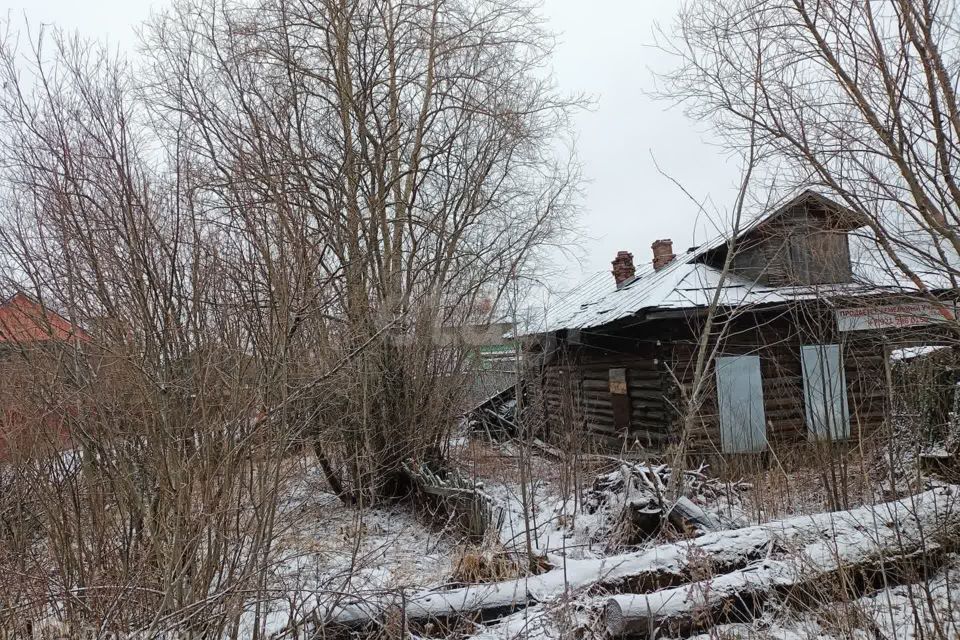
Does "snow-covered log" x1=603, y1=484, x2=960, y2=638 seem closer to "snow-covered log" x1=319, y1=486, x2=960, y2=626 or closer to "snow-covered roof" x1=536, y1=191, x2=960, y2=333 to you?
"snow-covered log" x1=319, y1=486, x2=960, y2=626

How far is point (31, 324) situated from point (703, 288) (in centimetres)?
699

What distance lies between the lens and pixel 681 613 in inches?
154

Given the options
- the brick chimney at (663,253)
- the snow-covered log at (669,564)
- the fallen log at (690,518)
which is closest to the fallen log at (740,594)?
the snow-covered log at (669,564)

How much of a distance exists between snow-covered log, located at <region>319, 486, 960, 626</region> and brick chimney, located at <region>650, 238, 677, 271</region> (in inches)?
418

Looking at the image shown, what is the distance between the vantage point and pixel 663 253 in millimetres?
15305

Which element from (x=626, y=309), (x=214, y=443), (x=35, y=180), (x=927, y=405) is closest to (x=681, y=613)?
(x=214, y=443)

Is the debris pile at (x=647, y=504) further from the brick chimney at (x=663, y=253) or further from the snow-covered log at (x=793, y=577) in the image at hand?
the brick chimney at (x=663, y=253)

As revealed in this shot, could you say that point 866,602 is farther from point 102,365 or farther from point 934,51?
point 102,365

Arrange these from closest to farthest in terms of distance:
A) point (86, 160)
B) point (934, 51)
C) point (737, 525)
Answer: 1. point (86, 160)
2. point (934, 51)
3. point (737, 525)

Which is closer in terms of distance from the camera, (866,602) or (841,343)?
(866,602)

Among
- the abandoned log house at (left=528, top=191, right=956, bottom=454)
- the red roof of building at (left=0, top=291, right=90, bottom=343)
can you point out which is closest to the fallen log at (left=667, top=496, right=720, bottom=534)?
the abandoned log house at (left=528, top=191, right=956, bottom=454)

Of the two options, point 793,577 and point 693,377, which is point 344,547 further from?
point 693,377

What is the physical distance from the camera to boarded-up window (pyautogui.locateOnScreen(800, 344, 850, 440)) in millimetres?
5883

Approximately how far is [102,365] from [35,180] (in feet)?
5.07
